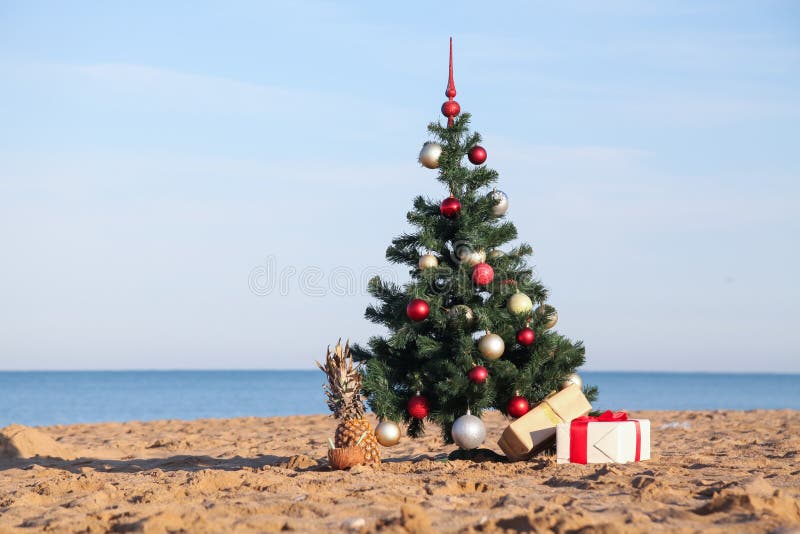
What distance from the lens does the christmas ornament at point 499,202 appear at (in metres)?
8.64

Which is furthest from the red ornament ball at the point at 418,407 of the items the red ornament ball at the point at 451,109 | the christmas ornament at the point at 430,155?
the red ornament ball at the point at 451,109

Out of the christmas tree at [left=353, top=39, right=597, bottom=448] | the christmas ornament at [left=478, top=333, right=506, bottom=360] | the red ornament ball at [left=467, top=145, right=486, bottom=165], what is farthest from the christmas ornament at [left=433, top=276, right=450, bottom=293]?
the red ornament ball at [left=467, top=145, right=486, bottom=165]

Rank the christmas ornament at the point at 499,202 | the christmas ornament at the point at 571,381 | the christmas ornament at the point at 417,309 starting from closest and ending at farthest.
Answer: the christmas ornament at the point at 417,309 → the christmas ornament at the point at 571,381 → the christmas ornament at the point at 499,202

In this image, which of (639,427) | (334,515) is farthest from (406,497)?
(639,427)

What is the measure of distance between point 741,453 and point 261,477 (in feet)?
17.3

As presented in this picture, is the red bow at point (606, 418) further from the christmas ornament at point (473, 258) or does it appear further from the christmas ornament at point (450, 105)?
the christmas ornament at point (450, 105)

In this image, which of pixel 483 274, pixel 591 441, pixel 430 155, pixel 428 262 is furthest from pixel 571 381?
pixel 430 155

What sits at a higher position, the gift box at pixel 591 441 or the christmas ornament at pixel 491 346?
the christmas ornament at pixel 491 346

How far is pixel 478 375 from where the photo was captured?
797 cm

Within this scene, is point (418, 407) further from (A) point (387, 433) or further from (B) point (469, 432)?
(B) point (469, 432)

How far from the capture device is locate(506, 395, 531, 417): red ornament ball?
818cm

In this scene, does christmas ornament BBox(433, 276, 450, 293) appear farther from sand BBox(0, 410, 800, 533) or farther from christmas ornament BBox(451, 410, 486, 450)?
sand BBox(0, 410, 800, 533)

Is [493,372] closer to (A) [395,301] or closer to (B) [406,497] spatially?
(A) [395,301]

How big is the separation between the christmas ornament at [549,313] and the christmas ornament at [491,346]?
23.4 inches
